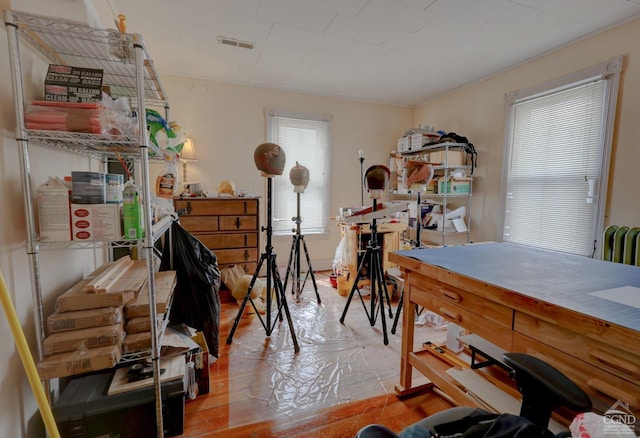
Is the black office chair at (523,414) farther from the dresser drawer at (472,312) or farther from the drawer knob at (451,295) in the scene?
the drawer knob at (451,295)

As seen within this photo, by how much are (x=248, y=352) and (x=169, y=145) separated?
5.15 feet

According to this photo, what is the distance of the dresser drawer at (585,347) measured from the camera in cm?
76

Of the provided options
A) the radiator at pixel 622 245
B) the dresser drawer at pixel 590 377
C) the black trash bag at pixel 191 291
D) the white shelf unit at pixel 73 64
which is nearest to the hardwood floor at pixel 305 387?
the black trash bag at pixel 191 291

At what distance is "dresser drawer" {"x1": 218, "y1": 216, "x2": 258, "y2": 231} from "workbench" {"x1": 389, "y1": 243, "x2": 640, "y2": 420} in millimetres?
2015

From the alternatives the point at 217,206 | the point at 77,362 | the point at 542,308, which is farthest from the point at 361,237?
the point at 77,362

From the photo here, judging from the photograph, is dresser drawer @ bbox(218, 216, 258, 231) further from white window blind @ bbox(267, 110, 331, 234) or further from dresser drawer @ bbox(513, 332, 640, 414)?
dresser drawer @ bbox(513, 332, 640, 414)

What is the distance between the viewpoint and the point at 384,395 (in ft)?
5.40

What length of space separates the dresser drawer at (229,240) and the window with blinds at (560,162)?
2.92 m

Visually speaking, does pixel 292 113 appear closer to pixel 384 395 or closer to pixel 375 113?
pixel 375 113

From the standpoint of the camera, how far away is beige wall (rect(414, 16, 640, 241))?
7.18 feet

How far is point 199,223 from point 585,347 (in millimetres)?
3094

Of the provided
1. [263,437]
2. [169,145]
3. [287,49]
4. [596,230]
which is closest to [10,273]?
[169,145]

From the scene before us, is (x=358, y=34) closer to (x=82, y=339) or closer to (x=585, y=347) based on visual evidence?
(x=585, y=347)

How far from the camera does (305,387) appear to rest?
171 cm
